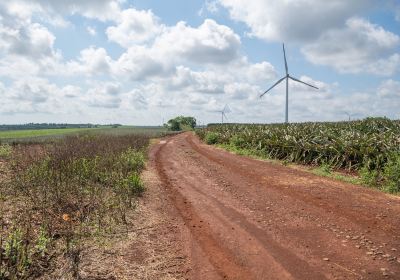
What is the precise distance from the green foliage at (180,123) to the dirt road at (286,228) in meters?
82.8

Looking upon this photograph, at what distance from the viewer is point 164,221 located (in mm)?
9492

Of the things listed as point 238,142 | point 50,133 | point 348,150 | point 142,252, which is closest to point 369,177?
point 348,150

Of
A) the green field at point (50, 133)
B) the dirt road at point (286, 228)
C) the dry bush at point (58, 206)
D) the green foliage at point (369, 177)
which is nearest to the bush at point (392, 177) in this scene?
the green foliage at point (369, 177)

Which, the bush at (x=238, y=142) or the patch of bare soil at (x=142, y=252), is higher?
the bush at (x=238, y=142)

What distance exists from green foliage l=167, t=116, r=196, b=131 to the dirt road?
82768mm

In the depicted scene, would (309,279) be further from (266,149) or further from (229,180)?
(266,149)

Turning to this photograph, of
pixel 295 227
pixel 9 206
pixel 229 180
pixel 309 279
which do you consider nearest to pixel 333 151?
pixel 229 180

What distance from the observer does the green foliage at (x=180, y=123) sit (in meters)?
97.5

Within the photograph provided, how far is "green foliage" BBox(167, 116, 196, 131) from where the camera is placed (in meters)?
97.5

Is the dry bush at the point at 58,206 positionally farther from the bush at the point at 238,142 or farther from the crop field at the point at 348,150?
the bush at the point at 238,142

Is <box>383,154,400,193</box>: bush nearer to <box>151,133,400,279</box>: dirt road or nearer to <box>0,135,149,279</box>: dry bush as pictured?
<box>151,133,400,279</box>: dirt road

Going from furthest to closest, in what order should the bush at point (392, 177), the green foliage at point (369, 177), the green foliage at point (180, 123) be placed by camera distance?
the green foliage at point (180, 123)
the green foliage at point (369, 177)
the bush at point (392, 177)

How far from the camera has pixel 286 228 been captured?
28.3 ft

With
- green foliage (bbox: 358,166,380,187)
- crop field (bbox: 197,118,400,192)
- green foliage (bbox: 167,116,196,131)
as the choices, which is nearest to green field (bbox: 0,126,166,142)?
green foliage (bbox: 167,116,196,131)
